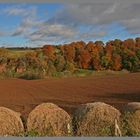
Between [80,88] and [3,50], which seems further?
[3,50]

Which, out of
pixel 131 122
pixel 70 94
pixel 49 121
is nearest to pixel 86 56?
pixel 70 94

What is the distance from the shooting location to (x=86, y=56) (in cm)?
5984

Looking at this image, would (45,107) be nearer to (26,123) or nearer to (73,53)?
(26,123)

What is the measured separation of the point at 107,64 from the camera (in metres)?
60.7

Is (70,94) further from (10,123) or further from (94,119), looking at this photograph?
(10,123)

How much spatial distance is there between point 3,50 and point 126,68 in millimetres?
18549

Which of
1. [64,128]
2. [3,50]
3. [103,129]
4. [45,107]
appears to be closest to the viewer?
[103,129]

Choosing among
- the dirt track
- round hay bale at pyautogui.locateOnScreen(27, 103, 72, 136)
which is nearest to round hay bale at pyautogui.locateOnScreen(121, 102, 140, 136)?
round hay bale at pyautogui.locateOnScreen(27, 103, 72, 136)

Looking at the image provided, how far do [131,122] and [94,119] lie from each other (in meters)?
0.71

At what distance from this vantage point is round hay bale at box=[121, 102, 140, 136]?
525 centimetres

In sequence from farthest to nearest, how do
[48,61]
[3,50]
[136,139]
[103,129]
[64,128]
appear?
[3,50]
[48,61]
[64,128]
[103,129]
[136,139]

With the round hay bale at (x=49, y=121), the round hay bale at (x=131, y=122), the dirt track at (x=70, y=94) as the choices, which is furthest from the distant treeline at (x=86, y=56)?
the round hay bale at (x=131, y=122)

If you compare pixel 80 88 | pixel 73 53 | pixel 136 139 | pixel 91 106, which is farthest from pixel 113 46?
pixel 136 139

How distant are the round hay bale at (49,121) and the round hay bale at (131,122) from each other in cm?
83
